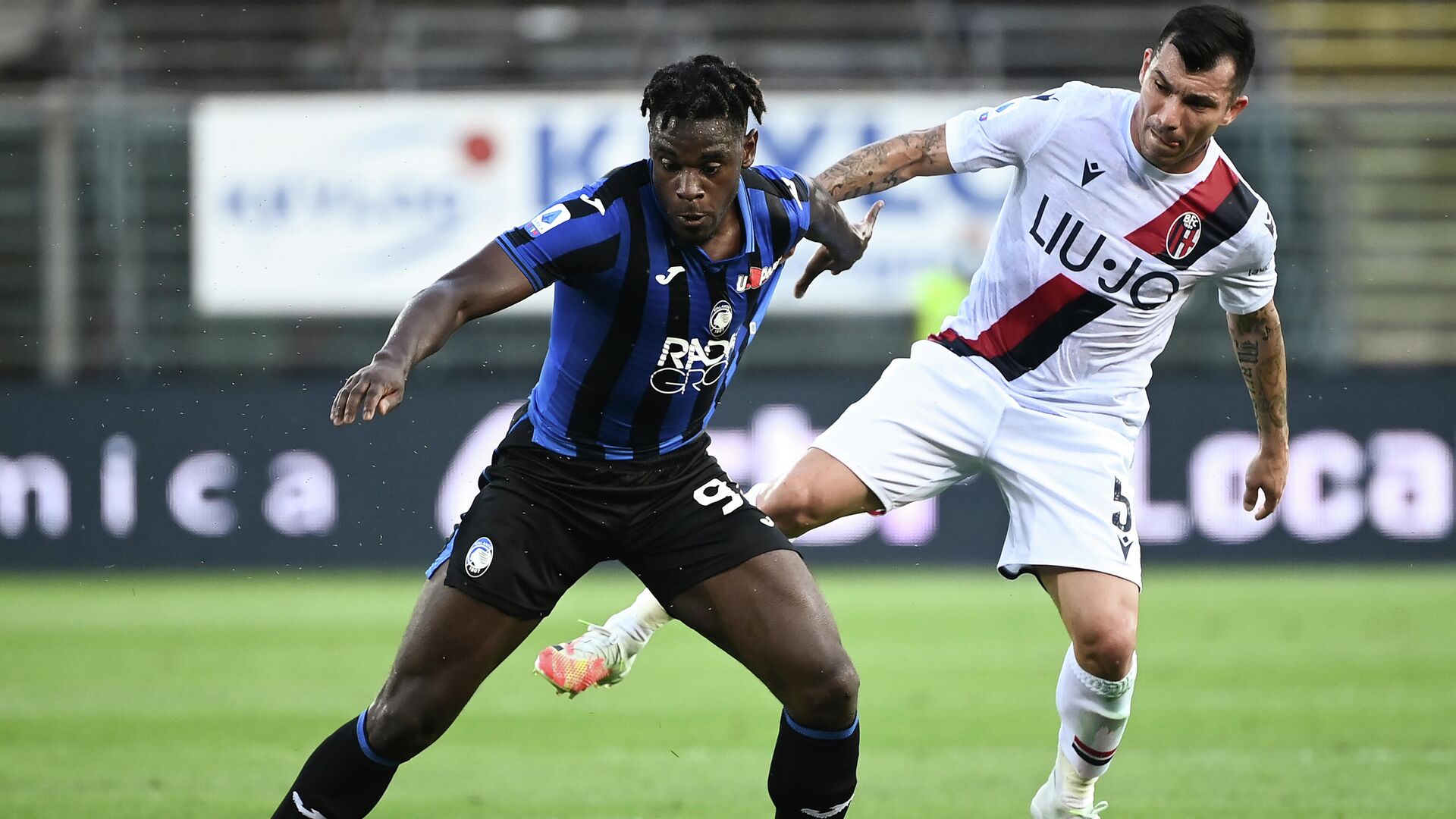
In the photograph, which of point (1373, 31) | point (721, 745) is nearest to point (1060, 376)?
point (721, 745)

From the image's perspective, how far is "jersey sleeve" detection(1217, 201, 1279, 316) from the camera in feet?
19.6

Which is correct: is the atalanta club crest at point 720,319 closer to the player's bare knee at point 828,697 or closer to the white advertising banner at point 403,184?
the player's bare knee at point 828,697

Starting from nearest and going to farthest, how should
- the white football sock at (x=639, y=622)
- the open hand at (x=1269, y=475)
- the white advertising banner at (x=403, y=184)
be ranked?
the white football sock at (x=639, y=622) → the open hand at (x=1269, y=475) → the white advertising banner at (x=403, y=184)

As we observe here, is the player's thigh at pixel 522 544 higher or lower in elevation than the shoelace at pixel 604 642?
higher

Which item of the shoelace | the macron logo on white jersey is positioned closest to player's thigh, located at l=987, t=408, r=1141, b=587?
the macron logo on white jersey

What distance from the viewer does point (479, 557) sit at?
4.97 m

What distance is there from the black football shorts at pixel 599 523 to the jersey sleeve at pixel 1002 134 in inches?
61.0

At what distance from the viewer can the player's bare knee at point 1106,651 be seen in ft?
19.2

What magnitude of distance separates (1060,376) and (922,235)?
397 inches

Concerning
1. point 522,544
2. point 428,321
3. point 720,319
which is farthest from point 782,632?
point 428,321

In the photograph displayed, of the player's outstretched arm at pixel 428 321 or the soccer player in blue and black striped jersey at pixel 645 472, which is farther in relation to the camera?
the soccer player in blue and black striped jersey at pixel 645 472

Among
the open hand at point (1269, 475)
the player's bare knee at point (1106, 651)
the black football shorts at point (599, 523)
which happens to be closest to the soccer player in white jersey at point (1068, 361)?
the player's bare knee at point (1106, 651)

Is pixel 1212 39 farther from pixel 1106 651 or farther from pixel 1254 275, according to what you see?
pixel 1106 651

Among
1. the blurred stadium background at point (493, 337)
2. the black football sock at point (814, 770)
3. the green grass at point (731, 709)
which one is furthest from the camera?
the blurred stadium background at point (493, 337)
